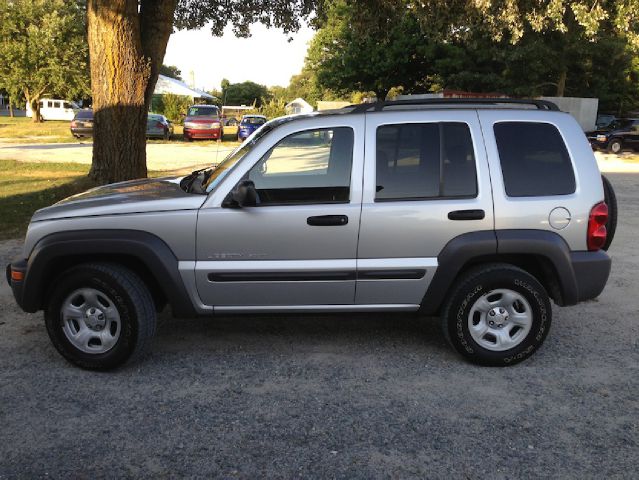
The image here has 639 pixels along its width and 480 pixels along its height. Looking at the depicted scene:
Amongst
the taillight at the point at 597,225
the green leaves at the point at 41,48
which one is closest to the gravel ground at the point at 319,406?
the taillight at the point at 597,225

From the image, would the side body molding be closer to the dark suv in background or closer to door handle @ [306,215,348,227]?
door handle @ [306,215,348,227]

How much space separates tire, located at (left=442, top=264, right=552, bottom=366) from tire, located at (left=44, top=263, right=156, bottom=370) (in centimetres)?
211

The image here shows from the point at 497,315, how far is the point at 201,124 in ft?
90.0

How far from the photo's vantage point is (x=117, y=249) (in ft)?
13.1

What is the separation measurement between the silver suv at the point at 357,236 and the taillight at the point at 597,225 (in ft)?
0.05

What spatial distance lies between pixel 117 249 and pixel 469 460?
2.53m

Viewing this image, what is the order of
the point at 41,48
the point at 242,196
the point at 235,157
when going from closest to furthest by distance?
the point at 242,196
the point at 235,157
the point at 41,48

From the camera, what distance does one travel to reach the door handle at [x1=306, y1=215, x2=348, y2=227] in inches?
159

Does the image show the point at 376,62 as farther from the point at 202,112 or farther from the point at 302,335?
the point at 302,335

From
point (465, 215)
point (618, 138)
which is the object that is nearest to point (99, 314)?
point (465, 215)

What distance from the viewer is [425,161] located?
13.8 feet

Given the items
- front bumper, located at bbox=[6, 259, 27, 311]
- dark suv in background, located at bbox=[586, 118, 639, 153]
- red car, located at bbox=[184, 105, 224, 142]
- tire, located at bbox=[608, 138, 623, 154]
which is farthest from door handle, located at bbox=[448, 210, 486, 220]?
red car, located at bbox=[184, 105, 224, 142]

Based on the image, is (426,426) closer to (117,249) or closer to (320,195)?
(320,195)

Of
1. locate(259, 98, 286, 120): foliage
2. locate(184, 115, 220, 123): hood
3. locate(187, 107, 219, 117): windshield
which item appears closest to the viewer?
locate(184, 115, 220, 123): hood
